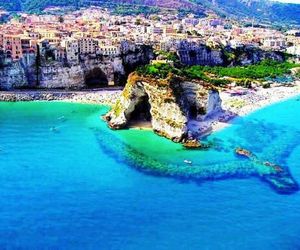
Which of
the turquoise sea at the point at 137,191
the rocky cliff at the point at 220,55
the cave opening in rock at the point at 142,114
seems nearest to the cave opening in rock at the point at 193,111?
the turquoise sea at the point at 137,191

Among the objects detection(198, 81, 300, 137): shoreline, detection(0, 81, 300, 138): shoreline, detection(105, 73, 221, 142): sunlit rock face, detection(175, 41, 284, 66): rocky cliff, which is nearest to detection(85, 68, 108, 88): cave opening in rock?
detection(0, 81, 300, 138): shoreline

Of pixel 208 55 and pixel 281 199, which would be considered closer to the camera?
pixel 281 199

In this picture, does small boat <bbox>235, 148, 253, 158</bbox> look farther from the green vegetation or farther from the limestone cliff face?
the limestone cliff face

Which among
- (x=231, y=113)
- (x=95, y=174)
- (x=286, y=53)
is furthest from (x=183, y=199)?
(x=286, y=53)

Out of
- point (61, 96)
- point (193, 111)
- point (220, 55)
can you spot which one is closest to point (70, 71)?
point (61, 96)

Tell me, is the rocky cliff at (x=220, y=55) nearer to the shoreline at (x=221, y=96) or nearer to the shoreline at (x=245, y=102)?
the shoreline at (x=245, y=102)

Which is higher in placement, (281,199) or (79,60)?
(79,60)

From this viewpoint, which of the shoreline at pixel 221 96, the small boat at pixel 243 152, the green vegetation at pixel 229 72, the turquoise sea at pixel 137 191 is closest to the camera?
the turquoise sea at pixel 137 191

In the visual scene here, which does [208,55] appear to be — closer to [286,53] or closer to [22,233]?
[286,53]
